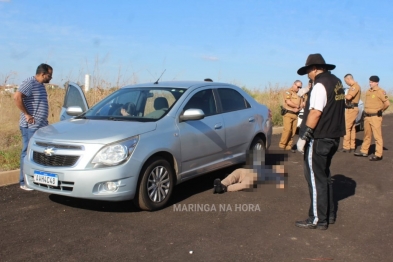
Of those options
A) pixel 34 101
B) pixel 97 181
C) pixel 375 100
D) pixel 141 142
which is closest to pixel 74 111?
pixel 34 101

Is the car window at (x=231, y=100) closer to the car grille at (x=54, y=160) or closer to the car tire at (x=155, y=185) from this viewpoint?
the car tire at (x=155, y=185)

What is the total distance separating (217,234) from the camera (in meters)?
4.94

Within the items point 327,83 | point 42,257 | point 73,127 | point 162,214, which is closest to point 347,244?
point 327,83

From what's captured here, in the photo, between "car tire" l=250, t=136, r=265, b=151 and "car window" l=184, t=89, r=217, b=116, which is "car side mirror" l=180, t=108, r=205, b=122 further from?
"car tire" l=250, t=136, r=265, b=151

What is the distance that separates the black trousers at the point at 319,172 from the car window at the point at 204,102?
198 centimetres

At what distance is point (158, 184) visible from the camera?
5750 millimetres

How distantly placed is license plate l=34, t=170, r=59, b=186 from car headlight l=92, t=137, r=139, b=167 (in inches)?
22.0

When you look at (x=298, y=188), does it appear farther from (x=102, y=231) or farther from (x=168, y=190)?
(x=102, y=231)

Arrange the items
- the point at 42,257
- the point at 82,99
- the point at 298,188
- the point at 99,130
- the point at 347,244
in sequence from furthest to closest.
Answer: the point at 82,99 → the point at 298,188 → the point at 99,130 → the point at 347,244 → the point at 42,257

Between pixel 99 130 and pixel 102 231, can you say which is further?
pixel 99 130

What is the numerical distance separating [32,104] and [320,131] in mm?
4318

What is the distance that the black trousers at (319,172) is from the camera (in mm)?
5109

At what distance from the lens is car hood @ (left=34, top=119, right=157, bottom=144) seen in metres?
5.34

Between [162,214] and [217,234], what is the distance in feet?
3.18
